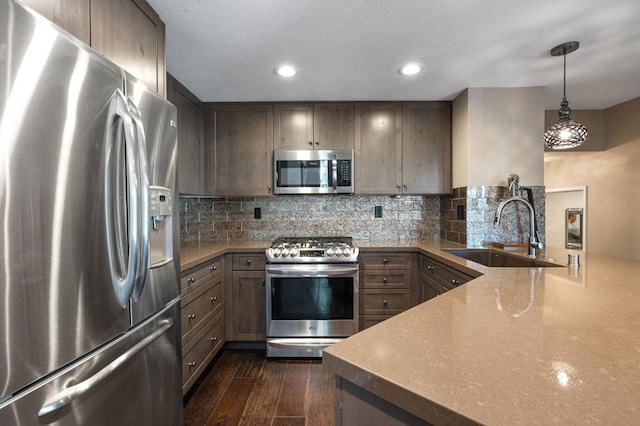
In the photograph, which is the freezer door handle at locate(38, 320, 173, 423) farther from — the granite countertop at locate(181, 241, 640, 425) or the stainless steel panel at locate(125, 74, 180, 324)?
the granite countertop at locate(181, 241, 640, 425)

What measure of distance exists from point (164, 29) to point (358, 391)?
197 cm

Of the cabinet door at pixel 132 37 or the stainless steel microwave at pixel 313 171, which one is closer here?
the cabinet door at pixel 132 37

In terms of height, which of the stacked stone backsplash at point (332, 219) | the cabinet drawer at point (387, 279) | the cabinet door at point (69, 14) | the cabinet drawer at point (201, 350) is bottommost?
the cabinet drawer at point (201, 350)

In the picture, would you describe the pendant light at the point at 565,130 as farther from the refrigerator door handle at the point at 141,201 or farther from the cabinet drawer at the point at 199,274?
the cabinet drawer at the point at 199,274

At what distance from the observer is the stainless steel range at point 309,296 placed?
251cm

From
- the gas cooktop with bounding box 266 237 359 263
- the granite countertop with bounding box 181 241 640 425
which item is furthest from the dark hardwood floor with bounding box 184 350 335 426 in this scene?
the granite countertop with bounding box 181 241 640 425

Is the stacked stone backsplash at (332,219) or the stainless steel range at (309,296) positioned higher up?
the stacked stone backsplash at (332,219)

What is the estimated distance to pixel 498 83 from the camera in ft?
8.08

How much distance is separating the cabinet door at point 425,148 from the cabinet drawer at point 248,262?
60.9 inches

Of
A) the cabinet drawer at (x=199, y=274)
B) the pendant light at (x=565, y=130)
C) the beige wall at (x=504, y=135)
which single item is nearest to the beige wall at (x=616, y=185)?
the beige wall at (x=504, y=135)

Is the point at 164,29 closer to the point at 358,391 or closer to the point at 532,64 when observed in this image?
the point at 358,391

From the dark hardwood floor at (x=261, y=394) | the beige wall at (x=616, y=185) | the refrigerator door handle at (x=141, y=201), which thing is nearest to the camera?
the refrigerator door handle at (x=141, y=201)

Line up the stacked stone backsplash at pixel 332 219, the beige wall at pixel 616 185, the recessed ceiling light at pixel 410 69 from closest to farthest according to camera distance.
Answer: the recessed ceiling light at pixel 410 69 → the beige wall at pixel 616 185 → the stacked stone backsplash at pixel 332 219

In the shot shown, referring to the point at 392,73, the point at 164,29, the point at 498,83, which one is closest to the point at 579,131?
the point at 498,83
